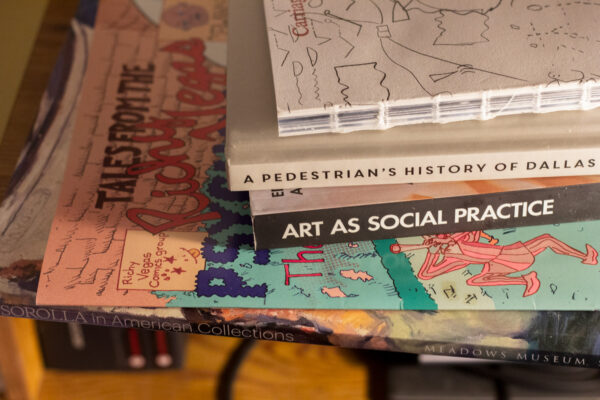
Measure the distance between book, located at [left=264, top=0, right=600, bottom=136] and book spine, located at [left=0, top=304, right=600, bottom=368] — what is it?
117 millimetres

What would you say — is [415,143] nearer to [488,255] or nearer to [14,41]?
[488,255]

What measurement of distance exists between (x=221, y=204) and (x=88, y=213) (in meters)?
0.09

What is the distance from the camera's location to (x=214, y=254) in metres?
0.44

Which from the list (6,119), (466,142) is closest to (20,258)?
(6,119)

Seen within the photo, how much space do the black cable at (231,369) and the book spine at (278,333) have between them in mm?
422

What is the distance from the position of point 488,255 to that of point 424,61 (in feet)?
0.41

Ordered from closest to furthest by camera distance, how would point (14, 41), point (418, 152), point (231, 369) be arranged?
point (418, 152) < point (14, 41) < point (231, 369)

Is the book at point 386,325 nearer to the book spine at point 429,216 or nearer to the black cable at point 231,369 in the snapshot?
the book spine at point 429,216

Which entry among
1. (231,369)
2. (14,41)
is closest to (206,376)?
(231,369)

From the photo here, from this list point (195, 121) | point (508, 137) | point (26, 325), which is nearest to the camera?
point (508, 137)

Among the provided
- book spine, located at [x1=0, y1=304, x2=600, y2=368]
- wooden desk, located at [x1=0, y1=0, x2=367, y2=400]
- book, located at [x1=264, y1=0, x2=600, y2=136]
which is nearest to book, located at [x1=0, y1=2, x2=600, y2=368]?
book spine, located at [x1=0, y1=304, x2=600, y2=368]

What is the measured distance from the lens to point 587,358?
0.42 m

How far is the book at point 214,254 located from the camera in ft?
1.36

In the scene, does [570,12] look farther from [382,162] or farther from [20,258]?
[20,258]
